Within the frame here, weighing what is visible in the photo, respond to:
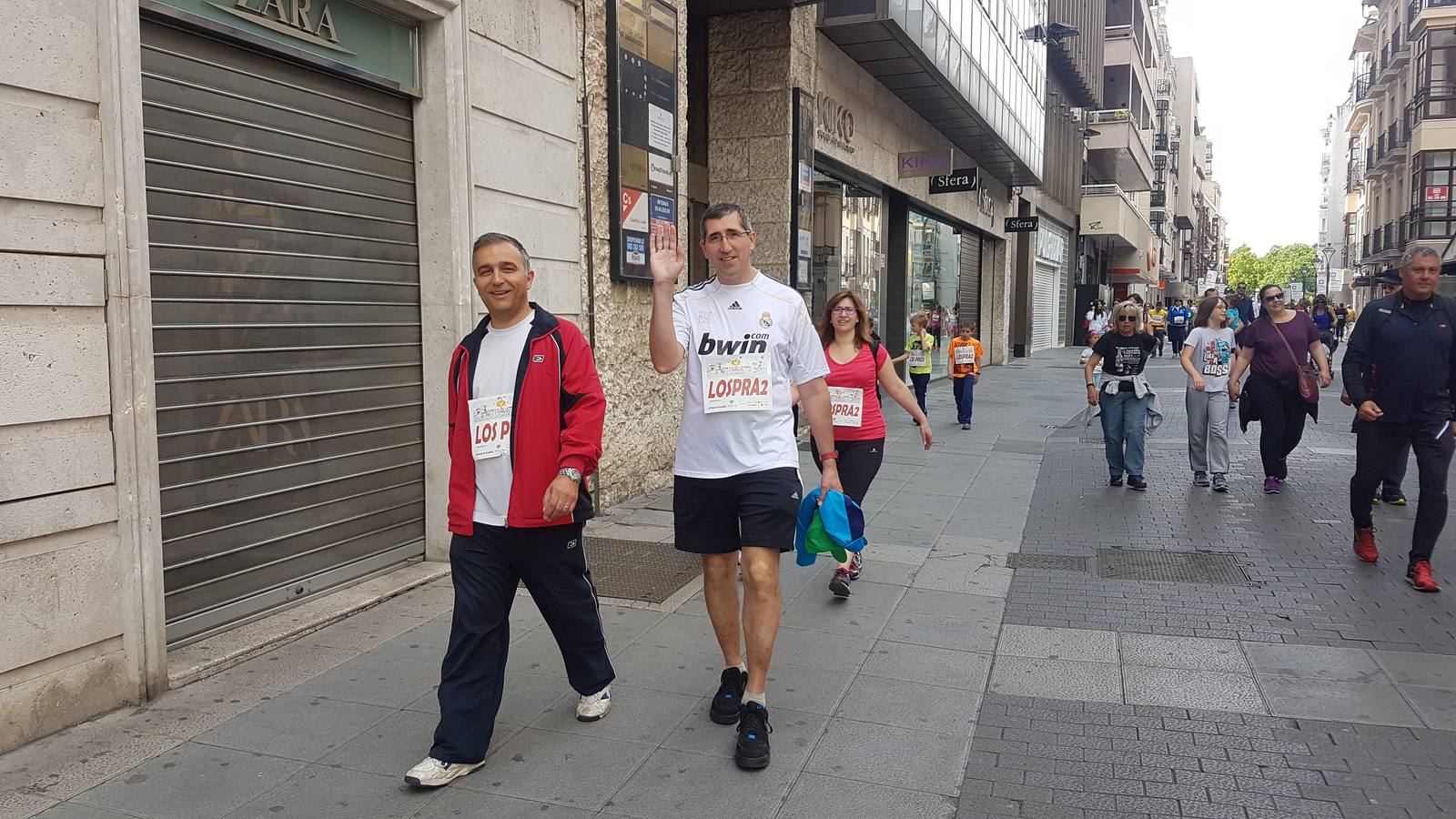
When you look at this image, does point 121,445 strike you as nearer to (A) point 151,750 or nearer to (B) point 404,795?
(A) point 151,750

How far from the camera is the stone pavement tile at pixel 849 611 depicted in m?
5.12

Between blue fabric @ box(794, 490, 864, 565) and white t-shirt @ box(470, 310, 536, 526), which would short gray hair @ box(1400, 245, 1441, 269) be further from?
white t-shirt @ box(470, 310, 536, 526)

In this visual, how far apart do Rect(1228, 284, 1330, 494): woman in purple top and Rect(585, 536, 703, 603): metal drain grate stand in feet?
17.3

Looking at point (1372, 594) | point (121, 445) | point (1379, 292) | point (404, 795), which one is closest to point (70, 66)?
point (121, 445)

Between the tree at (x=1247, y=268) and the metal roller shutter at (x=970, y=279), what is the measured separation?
13071cm

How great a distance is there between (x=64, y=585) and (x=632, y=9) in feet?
19.5

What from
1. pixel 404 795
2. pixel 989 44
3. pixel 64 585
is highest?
pixel 989 44

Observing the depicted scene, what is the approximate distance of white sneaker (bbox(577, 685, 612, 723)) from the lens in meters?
3.88

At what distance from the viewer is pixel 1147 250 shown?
5669cm

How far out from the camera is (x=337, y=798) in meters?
3.28

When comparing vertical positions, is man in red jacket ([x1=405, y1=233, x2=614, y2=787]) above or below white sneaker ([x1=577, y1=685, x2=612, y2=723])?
above

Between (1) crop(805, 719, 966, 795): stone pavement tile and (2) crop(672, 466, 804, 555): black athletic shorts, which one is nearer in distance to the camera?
(1) crop(805, 719, 966, 795): stone pavement tile

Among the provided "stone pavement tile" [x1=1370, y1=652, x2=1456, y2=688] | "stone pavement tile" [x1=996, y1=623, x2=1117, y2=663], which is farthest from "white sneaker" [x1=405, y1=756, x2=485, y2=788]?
"stone pavement tile" [x1=1370, y1=652, x2=1456, y2=688]

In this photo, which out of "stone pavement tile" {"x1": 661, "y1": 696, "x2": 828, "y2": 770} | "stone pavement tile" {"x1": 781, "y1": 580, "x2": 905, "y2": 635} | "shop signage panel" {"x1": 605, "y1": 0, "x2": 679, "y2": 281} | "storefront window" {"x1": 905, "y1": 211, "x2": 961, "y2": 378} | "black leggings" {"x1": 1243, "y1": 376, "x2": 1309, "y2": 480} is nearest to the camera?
"stone pavement tile" {"x1": 661, "y1": 696, "x2": 828, "y2": 770}
